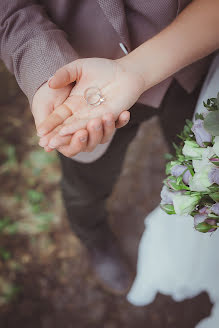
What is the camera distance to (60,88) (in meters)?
0.77

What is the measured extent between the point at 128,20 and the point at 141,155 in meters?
1.17

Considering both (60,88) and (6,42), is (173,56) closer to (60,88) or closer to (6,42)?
(60,88)

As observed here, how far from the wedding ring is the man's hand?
63 mm

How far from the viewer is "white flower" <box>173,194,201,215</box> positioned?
583 mm

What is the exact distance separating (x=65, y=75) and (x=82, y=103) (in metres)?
0.08

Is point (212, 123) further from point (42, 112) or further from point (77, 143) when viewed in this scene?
point (42, 112)

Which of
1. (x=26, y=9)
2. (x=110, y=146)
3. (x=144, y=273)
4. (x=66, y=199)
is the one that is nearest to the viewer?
(x=26, y=9)

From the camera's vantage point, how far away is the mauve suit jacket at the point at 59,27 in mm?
769

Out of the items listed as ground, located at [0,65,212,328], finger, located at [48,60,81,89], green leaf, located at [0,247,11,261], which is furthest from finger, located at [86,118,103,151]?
green leaf, located at [0,247,11,261]

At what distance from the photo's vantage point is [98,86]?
0.76 metres

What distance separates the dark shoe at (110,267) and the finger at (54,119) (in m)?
1.02

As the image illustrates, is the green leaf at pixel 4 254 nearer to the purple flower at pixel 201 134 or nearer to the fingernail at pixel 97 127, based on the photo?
the fingernail at pixel 97 127

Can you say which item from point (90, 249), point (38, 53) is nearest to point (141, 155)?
point (90, 249)

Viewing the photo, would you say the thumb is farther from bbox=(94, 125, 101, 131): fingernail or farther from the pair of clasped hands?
bbox=(94, 125, 101, 131): fingernail
